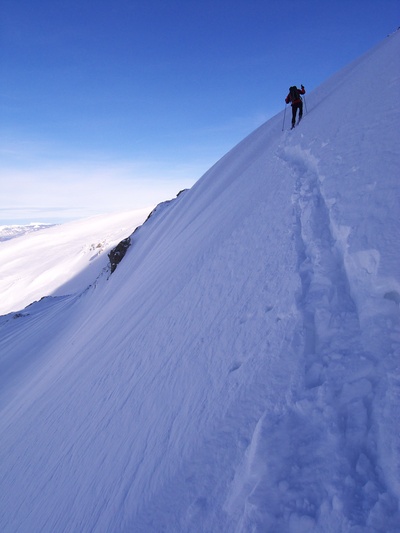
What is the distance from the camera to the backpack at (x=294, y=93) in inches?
336

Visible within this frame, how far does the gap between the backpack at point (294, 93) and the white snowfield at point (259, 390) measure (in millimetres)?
3365

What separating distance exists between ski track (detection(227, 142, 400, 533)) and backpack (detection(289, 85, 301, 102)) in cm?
819

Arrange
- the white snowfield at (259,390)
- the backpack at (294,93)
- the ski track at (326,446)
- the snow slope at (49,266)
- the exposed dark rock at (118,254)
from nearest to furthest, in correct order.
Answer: the ski track at (326,446)
the white snowfield at (259,390)
the backpack at (294,93)
the exposed dark rock at (118,254)
the snow slope at (49,266)

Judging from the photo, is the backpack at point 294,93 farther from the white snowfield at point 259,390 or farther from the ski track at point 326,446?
the ski track at point 326,446

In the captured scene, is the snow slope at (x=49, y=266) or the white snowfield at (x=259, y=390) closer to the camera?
the white snowfield at (x=259, y=390)

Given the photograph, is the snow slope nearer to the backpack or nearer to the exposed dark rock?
the exposed dark rock

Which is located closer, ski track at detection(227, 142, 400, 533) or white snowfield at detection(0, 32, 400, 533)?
ski track at detection(227, 142, 400, 533)

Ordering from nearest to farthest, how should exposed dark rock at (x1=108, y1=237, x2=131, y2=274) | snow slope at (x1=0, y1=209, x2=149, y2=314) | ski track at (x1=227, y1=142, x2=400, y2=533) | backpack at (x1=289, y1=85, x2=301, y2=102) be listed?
ski track at (x1=227, y1=142, x2=400, y2=533)
backpack at (x1=289, y1=85, x2=301, y2=102)
exposed dark rock at (x1=108, y1=237, x2=131, y2=274)
snow slope at (x1=0, y1=209, x2=149, y2=314)

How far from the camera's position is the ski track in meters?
1.41

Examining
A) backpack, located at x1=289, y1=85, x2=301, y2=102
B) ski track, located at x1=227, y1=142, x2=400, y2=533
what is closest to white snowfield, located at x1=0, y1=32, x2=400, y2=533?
ski track, located at x1=227, y1=142, x2=400, y2=533

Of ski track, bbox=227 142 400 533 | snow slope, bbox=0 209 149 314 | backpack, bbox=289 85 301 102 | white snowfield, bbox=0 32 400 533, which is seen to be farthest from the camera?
snow slope, bbox=0 209 149 314

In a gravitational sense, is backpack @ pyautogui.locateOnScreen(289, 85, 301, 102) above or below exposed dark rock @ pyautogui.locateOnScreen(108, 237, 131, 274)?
above

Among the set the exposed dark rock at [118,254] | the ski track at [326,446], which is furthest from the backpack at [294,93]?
the exposed dark rock at [118,254]

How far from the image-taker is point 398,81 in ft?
18.8
